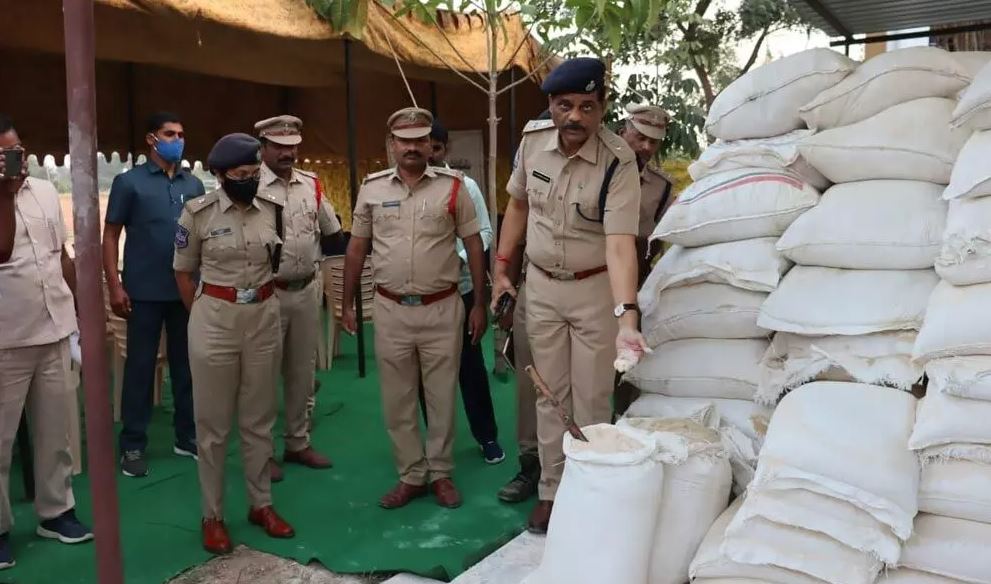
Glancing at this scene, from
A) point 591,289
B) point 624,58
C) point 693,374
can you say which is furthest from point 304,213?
point 624,58

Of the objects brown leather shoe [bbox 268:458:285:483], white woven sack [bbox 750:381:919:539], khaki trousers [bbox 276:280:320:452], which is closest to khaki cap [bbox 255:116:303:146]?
khaki trousers [bbox 276:280:320:452]

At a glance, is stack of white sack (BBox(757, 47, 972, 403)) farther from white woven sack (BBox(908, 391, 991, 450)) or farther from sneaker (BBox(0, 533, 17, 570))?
sneaker (BBox(0, 533, 17, 570))

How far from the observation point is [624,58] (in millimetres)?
8070

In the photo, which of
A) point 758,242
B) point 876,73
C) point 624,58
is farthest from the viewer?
point 624,58

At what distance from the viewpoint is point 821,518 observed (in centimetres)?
194

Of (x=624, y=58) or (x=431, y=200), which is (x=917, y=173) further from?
(x=624, y=58)

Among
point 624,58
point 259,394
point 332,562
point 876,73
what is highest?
point 624,58

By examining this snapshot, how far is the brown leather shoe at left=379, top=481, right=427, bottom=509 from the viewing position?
Result: 3.36 meters

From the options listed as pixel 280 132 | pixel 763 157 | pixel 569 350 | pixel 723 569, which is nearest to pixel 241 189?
pixel 280 132

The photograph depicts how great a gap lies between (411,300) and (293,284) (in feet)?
2.34

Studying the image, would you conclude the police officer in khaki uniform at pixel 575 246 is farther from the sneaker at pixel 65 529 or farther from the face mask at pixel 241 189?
the sneaker at pixel 65 529

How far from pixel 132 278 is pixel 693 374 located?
8.49 ft

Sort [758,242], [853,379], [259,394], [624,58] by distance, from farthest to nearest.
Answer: [624,58], [259,394], [758,242], [853,379]

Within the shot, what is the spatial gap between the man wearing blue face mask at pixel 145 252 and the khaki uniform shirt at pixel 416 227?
1.03 metres
